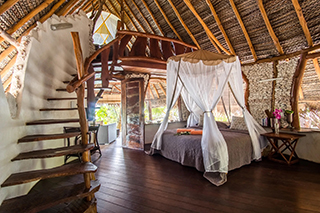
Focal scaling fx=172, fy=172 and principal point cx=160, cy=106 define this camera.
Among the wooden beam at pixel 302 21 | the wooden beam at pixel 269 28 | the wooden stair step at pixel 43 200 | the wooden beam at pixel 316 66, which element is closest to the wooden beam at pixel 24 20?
the wooden stair step at pixel 43 200

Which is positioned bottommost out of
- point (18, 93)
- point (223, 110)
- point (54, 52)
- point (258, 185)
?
Answer: point (258, 185)

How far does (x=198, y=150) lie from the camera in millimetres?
3049

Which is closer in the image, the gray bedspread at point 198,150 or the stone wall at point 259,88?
the gray bedspread at point 198,150

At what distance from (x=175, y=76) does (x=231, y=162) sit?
6.35 feet

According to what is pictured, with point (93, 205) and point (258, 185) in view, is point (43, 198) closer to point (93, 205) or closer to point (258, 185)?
point (93, 205)

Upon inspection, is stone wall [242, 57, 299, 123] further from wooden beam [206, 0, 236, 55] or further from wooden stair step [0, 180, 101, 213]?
wooden stair step [0, 180, 101, 213]

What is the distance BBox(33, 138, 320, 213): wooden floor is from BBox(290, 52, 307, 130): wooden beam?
3.07ft

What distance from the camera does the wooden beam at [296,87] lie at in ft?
12.5

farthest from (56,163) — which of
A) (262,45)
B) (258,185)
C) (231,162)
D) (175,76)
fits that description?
(262,45)

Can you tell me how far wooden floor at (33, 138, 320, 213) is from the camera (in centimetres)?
193

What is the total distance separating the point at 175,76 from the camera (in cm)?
359

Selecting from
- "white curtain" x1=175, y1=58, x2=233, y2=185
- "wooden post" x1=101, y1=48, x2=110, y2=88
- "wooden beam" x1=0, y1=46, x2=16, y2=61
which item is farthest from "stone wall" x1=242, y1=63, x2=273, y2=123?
"wooden beam" x1=0, y1=46, x2=16, y2=61

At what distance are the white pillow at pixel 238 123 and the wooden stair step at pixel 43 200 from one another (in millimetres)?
3465

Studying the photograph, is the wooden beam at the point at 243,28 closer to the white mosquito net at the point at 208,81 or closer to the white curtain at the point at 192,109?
the white mosquito net at the point at 208,81
